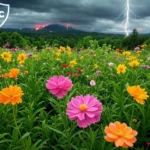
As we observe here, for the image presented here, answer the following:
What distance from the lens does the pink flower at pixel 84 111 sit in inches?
41.9

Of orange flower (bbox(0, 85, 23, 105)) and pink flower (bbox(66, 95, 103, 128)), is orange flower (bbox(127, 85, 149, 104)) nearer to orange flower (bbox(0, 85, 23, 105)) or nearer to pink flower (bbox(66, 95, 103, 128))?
pink flower (bbox(66, 95, 103, 128))

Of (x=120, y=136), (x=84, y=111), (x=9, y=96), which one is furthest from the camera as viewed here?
(x=9, y=96)

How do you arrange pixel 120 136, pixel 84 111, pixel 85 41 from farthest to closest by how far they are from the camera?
pixel 85 41, pixel 84 111, pixel 120 136

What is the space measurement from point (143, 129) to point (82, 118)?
903 mm

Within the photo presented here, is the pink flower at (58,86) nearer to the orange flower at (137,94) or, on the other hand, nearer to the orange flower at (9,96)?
the orange flower at (9,96)

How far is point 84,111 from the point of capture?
108 centimetres

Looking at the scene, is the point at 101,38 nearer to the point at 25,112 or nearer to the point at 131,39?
the point at 131,39

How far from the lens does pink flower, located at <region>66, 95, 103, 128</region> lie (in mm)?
1064

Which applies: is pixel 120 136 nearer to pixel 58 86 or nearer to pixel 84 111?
pixel 84 111

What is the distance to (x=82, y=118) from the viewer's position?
3.44 ft

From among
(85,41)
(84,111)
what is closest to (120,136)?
(84,111)

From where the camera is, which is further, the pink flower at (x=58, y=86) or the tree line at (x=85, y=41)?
the tree line at (x=85, y=41)

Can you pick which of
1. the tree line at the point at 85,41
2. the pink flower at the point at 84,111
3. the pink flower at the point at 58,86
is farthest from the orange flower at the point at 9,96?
the tree line at the point at 85,41

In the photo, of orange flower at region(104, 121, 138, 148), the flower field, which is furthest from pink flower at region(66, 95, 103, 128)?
orange flower at region(104, 121, 138, 148)
